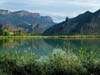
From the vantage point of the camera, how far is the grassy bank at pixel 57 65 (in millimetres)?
11070

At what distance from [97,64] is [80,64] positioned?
3.37ft

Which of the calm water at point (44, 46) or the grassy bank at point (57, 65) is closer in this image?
the grassy bank at point (57, 65)

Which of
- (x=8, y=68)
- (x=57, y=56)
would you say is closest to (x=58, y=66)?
(x=57, y=56)

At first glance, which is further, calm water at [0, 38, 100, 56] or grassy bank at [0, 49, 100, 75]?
calm water at [0, 38, 100, 56]

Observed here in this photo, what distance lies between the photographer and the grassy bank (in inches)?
436

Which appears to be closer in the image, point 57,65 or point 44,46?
point 57,65

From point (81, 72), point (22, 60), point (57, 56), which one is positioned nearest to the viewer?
point (81, 72)

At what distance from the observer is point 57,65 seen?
1134 cm

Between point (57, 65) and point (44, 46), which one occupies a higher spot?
point (57, 65)

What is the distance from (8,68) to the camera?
1239 centimetres

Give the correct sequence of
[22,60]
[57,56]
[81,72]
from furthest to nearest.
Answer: [22,60] → [57,56] → [81,72]

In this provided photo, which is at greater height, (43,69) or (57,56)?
(57,56)

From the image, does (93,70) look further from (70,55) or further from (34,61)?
(34,61)

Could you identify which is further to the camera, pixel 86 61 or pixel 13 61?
pixel 13 61
